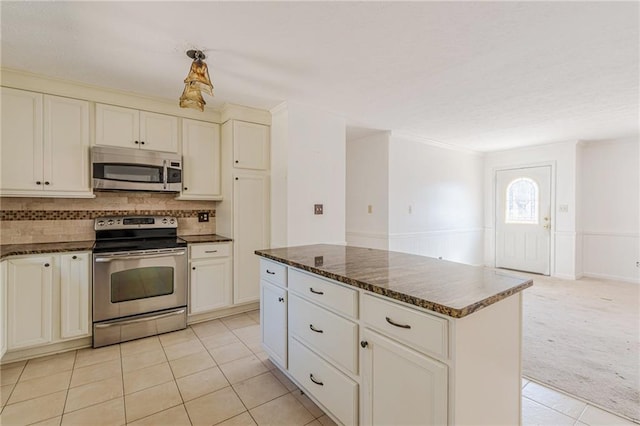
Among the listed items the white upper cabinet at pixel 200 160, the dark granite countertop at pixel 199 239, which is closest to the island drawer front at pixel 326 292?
the dark granite countertop at pixel 199 239

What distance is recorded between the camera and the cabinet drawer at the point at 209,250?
314cm

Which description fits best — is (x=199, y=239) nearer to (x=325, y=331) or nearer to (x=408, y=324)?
(x=325, y=331)

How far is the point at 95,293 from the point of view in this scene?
102 inches

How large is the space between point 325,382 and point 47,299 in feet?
7.91

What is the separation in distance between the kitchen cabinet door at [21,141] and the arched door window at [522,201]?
23.0 feet

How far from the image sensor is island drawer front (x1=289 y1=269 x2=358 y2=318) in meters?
1.52

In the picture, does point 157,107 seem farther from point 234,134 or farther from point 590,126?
point 590,126

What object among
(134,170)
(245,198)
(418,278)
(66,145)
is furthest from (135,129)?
(418,278)

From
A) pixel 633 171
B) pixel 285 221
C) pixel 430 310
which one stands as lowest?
pixel 430 310

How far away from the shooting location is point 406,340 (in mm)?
1249

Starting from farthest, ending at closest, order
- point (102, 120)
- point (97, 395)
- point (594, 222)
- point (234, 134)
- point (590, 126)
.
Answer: point (594, 222) → point (590, 126) → point (234, 134) → point (102, 120) → point (97, 395)

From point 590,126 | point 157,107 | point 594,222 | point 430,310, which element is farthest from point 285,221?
point 594,222

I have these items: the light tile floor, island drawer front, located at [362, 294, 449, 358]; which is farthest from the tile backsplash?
island drawer front, located at [362, 294, 449, 358]

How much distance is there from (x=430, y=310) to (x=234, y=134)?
2880mm
